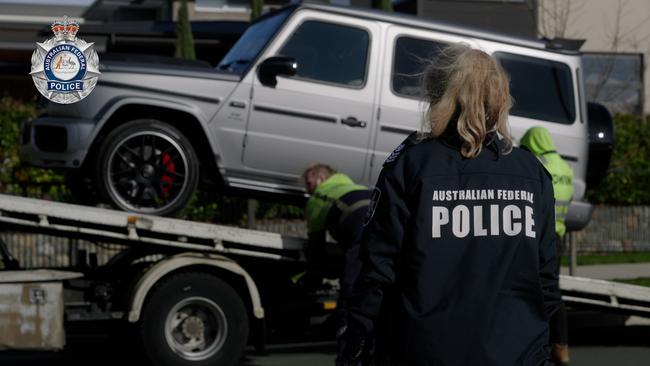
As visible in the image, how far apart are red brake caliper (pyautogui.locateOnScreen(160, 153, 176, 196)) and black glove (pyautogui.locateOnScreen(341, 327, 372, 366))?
16.1 feet

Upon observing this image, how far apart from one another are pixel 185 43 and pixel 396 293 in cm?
1548

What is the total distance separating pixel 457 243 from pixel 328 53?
5.50m

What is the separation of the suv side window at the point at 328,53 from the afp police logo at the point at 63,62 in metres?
2.29

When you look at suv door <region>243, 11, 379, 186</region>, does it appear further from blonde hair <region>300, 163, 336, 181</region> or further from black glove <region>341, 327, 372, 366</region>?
black glove <region>341, 327, 372, 366</region>

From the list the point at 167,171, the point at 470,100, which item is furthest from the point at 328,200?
the point at 470,100

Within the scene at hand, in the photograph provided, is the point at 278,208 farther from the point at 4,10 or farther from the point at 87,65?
the point at 4,10

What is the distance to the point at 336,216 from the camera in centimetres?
780

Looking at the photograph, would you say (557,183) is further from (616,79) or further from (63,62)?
(616,79)

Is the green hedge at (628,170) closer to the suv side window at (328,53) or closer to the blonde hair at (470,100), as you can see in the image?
the suv side window at (328,53)

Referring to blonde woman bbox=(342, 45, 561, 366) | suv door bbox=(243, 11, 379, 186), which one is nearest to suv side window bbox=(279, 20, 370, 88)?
suv door bbox=(243, 11, 379, 186)

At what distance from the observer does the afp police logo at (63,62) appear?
→ 589 cm

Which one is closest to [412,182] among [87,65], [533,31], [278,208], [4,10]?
[87,65]

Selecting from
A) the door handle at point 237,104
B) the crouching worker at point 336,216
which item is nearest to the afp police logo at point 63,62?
Result: the door handle at point 237,104

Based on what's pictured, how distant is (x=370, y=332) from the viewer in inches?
134
